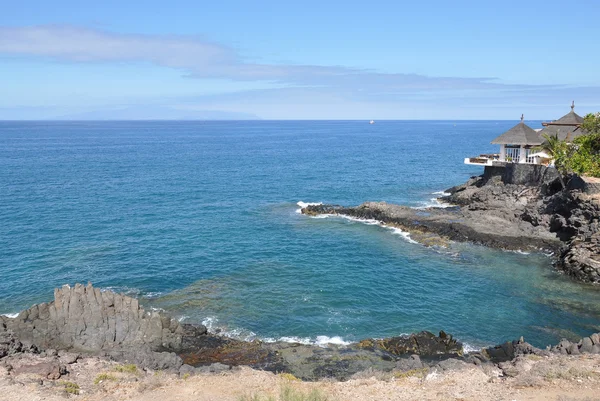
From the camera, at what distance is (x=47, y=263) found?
42438 millimetres

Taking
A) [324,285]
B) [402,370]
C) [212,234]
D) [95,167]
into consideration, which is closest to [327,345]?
[402,370]

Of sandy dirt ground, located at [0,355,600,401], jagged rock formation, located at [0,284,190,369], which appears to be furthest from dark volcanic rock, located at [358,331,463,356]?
jagged rock formation, located at [0,284,190,369]

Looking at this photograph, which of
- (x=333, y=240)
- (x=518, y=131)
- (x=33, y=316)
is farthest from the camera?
(x=518, y=131)

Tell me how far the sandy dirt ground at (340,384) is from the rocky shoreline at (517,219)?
20477 mm

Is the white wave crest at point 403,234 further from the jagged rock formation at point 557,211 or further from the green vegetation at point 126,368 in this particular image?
the green vegetation at point 126,368

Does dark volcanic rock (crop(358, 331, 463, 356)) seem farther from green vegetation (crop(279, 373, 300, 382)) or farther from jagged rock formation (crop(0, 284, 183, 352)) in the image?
jagged rock formation (crop(0, 284, 183, 352))

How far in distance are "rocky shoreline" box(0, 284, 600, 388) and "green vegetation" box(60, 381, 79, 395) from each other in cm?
210

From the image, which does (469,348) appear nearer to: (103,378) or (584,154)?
(103,378)

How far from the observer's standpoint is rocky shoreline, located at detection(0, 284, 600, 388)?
82.6ft

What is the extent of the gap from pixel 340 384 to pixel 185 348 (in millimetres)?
10412

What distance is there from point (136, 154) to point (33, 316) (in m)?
110

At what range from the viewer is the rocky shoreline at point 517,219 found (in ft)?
136

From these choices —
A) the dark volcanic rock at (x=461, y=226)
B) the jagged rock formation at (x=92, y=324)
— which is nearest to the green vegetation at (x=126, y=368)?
the jagged rock formation at (x=92, y=324)

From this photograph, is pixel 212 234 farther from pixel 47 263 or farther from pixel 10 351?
pixel 10 351
